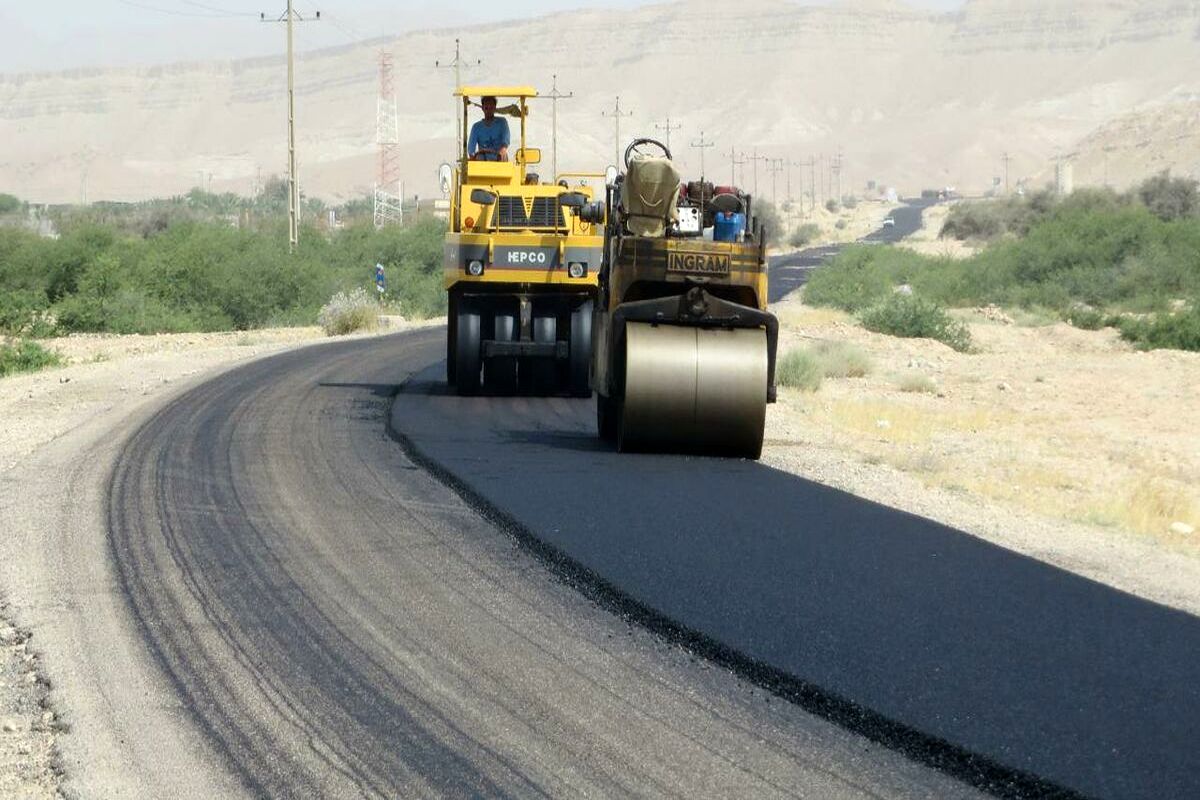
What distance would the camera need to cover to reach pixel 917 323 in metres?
36.2

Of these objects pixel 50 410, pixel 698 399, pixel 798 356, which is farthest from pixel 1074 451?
pixel 50 410

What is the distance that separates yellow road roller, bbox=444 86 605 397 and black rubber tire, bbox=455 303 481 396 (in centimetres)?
1

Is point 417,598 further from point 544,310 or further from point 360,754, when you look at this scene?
point 544,310

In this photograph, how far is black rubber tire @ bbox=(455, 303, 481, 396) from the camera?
66.3ft

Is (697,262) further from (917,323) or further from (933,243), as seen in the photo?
(933,243)

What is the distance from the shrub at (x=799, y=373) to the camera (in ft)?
80.2

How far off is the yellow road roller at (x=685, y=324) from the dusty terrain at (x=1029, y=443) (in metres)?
0.94

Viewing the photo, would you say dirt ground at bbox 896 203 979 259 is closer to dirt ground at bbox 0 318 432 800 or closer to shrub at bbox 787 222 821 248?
shrub at bbox 787 222 821 248

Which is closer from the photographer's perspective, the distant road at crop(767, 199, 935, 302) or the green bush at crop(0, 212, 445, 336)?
the green bush at crop(0, 212, 445, 336)

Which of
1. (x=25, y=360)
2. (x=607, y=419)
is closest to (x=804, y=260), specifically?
(x=25, y=360)

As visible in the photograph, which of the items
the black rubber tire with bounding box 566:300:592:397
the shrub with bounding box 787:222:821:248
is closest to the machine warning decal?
the black rubber tire with bounding box 566:300:592:397

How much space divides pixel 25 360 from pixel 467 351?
958cm

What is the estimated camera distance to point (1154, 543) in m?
13.2

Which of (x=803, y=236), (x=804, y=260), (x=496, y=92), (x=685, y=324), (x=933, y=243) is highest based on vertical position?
(x=496, y=92)
